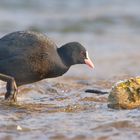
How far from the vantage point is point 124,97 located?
9258mm

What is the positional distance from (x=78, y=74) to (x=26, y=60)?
227 inches

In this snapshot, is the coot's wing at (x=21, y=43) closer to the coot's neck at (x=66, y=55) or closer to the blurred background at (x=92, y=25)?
the coot's neck at (x=66, y=55)

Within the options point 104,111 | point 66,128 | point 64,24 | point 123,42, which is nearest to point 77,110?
point 104,111

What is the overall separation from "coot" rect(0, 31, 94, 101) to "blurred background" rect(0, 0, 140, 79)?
503 cm

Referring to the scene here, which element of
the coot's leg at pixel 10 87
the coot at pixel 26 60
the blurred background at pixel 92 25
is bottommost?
the coot's leg at pixel 10 87

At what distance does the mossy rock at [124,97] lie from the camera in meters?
9.24

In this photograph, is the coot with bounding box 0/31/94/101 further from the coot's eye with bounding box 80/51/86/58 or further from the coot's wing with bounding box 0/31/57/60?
the coot's eye with bounding box 80/51/86/58

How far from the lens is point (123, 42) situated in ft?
67.3

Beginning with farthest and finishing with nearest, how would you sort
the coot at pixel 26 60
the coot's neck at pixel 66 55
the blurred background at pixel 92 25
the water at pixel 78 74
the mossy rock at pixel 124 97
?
the blurred background at pixel 92 25 < the coot's neck at pixel 66 55 < the coot at pixel 26 60 < the mossy rock at pixel 124 97 < the water at pixel 78 74

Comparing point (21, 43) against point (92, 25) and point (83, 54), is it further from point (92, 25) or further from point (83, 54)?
point (92, 25)

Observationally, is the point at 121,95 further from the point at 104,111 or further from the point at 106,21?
the point at 106,21

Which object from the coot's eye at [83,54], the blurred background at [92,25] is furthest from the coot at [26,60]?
the blurred background at [92,25]

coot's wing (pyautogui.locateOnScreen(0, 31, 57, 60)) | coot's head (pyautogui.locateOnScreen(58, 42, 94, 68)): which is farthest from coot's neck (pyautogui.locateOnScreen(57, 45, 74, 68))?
coot's wing (pyautogui.locateOnScreen(0, 31, 57, 60))

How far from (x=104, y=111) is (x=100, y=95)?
148 centimetres
